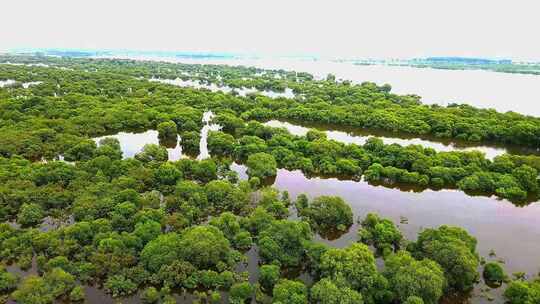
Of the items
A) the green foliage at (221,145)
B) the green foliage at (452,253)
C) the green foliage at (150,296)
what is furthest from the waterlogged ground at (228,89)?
the green foliage at (150,296)

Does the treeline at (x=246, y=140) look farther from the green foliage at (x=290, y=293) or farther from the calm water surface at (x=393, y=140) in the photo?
the green foliage at (x=290, y=293)

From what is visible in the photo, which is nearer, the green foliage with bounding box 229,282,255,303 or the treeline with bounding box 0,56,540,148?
the green foliage with bounding box 229,282,255,303

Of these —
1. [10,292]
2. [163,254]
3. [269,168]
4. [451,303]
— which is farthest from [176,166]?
[451,303]

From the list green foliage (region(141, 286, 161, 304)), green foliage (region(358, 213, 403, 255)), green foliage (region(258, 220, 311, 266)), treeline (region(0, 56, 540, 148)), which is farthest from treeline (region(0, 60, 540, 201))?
green foliage (region(141, 286, 161, 304))

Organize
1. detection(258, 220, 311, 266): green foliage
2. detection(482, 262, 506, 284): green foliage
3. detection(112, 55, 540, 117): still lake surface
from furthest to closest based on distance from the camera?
detection(112, 55, 540, 117): still lake surface < detection(258, 220, 311, 266): green foliage < detection(482, 262, 506, 284): green foliage

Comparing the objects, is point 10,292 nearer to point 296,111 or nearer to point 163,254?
point 163,254

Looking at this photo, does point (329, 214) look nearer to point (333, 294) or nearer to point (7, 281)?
point (333, 294)

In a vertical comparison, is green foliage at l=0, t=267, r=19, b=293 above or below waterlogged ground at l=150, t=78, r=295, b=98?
below

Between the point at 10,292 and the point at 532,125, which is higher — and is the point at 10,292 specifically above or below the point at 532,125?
below

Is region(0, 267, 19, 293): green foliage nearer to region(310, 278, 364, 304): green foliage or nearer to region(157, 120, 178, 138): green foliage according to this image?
region(310, 278, 364, 304): green foliage

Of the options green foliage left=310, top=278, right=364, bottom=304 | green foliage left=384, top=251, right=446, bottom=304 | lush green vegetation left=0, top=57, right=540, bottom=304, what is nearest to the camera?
green foliage left=310, top=278, right=364, bottom=304
